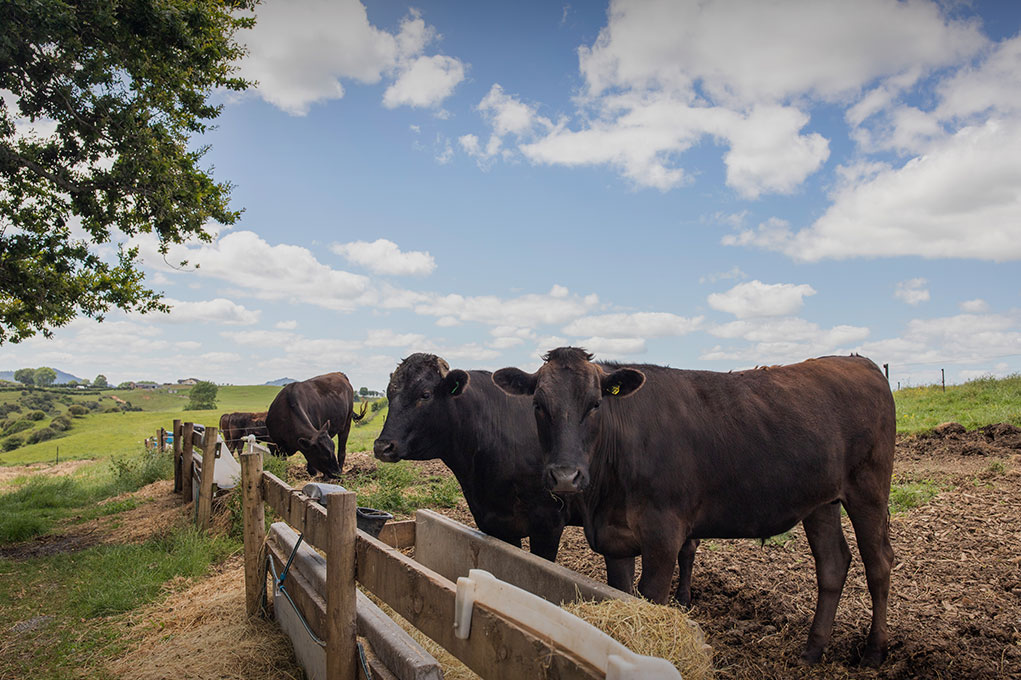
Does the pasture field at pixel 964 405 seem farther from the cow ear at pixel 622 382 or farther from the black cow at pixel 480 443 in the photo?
the cow ear at pixel 622 382

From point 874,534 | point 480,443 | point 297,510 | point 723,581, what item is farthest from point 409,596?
point 723,581

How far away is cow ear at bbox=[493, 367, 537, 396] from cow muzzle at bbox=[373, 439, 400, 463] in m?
1.56

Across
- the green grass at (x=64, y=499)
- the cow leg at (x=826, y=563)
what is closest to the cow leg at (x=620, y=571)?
the cow leg at (x=826, y=563)

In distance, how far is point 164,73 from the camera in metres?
11.1

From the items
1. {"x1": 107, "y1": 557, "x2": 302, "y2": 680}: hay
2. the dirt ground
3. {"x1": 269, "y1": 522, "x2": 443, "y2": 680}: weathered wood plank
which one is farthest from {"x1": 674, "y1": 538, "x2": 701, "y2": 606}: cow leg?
{"x1": 107, "y1": 557, "x2": 302, "y2": 680}: hay

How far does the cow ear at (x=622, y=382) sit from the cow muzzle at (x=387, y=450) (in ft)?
7.75

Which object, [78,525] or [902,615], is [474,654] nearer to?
[902,615]

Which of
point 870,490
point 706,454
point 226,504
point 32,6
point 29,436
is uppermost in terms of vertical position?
point 32,6

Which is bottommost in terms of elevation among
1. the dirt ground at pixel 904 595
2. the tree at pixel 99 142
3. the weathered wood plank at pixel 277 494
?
the dirt ground at pixel 904 595

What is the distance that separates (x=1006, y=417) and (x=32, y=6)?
63.9ft

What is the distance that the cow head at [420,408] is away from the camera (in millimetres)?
6148

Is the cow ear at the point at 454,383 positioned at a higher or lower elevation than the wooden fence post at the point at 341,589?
higher

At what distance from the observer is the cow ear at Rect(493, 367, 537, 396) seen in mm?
4992

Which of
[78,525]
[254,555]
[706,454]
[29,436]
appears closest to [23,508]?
[78,525]
